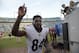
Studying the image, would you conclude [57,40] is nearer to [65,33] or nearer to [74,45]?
[65,33]

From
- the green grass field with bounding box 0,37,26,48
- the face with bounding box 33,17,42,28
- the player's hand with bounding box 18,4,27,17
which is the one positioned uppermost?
the player's hand with bounding box 18,4,27,17

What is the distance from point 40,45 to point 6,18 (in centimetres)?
1742

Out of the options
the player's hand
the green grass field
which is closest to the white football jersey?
the player's hand

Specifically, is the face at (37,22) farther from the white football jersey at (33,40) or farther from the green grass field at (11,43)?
the green grass field at (11,43)

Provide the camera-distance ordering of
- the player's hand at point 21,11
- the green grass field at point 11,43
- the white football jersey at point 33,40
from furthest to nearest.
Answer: the green grass field at point 11,43
the white football jersey at point 33,40
the player's hand at point 21,11

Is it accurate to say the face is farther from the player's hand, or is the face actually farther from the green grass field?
the green grass field

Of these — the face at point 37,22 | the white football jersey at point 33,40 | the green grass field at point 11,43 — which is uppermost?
the face at point 37,22

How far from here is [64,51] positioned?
359 inches

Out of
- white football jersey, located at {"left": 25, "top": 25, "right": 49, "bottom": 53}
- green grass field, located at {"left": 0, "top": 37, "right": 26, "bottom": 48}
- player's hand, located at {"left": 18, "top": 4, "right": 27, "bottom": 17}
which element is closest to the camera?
player's hand, located at {"left": 18, "top": 4, "right": 27, "bottom": 17}

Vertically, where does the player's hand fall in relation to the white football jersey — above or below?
above

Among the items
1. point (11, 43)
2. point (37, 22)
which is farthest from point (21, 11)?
point (11, 43)

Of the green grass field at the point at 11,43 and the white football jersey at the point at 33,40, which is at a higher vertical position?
the white football jersey at the point at 33,40

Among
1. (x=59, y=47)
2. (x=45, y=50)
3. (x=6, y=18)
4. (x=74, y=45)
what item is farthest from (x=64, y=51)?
(x=6, y=18)

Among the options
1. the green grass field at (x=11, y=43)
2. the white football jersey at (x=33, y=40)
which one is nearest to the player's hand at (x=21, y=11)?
the white football jersey at (x=33, y=40)
